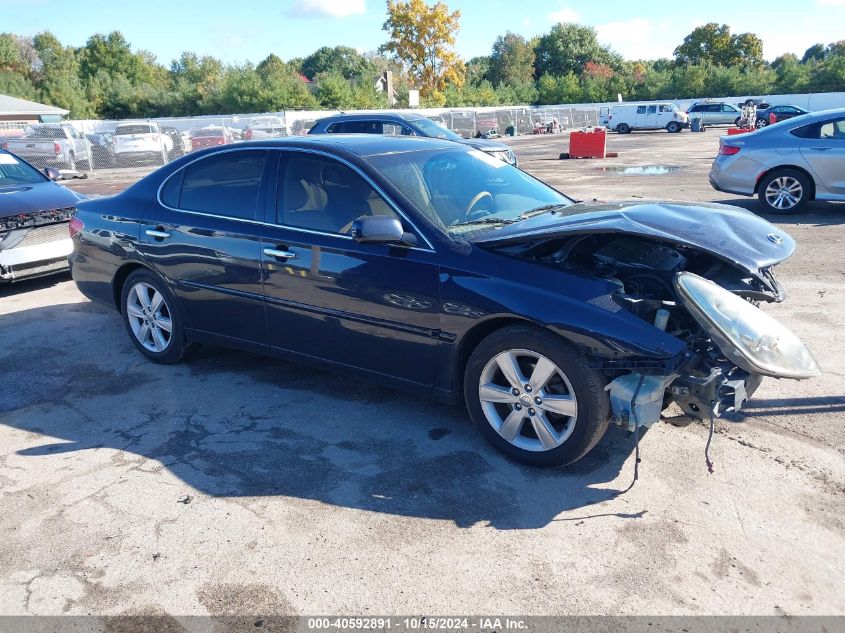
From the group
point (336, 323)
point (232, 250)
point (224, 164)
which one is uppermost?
point (224, 164)

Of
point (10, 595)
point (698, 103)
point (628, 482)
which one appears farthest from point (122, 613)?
point (698, 103)

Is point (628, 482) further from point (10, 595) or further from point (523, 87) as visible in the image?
point (523, 87)

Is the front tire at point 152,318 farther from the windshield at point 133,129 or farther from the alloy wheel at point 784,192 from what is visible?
the windshield at point 133,129

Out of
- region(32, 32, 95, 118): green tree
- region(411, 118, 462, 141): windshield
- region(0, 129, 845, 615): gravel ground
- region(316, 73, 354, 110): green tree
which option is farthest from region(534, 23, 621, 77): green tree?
region(0, 129, 845, 615): gravel ground

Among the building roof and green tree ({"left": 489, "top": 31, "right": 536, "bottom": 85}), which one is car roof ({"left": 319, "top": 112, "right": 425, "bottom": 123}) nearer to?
the building roof

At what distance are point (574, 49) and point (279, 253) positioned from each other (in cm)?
8417

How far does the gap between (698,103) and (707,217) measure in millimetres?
42615

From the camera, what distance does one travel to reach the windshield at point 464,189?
13.9 feet

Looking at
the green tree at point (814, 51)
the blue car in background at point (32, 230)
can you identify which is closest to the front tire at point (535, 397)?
the blue car in background at point (32, 230)

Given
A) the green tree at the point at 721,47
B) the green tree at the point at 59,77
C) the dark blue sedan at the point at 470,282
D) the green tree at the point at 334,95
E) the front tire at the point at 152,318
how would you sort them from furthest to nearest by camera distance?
the green tree at the point at 721,47 → the green tree at the point at 59,77 → the green tree at the point at 334,95 → the front tire at the point at 152,318 → the dark blue sedan at the point at 470,282

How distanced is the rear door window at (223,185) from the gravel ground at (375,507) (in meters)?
1.27

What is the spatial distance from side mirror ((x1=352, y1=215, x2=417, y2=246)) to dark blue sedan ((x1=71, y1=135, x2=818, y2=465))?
1 cm

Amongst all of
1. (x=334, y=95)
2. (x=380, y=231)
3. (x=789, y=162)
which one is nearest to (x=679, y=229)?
(x=380, y=231)

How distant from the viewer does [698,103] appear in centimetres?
4206
